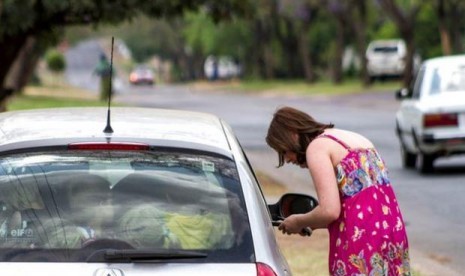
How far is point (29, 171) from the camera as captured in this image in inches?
226

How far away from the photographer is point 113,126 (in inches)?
245

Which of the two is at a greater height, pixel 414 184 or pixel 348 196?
pixel 348 196

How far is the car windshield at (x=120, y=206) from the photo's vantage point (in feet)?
17.9

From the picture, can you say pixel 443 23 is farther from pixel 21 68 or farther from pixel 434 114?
pixel 434 114

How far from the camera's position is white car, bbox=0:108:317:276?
5363mm

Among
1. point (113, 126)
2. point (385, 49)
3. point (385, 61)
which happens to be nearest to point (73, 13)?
point (113, 126)

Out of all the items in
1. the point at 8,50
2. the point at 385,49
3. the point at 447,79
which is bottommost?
the point at 385,49

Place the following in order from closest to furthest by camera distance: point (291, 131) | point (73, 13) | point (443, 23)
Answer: point (291, 131), point (73, 13), point (443, 23)

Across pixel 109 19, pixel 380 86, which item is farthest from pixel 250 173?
pixel 380 86

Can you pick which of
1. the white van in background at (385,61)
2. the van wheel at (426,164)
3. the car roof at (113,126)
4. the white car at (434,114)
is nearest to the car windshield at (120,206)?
the car roof at (113,126)

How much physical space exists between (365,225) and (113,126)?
122cm

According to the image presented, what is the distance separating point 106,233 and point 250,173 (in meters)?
0.82

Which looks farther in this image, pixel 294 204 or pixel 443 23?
pixel 443 23

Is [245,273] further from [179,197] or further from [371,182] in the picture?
[371,182]
